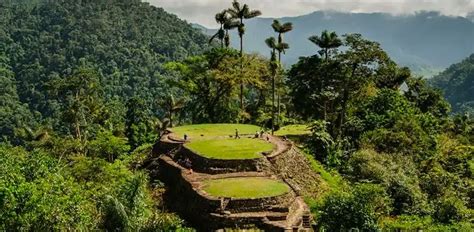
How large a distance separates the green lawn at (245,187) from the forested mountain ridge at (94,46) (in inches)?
2313

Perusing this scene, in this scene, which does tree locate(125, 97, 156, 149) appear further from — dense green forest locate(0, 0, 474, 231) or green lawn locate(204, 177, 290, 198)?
green lawn locate(204, 177, 290, 198)

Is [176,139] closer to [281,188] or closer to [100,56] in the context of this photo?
[281,188]

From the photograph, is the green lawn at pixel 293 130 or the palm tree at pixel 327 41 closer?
the green lawn at pixel 293 130

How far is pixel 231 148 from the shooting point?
98.1 ft

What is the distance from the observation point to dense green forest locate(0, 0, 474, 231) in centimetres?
2081

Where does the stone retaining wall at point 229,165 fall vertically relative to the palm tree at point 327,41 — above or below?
below

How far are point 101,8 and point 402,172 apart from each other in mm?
104134

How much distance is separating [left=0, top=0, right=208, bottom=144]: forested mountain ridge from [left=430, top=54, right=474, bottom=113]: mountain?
61.0 meters

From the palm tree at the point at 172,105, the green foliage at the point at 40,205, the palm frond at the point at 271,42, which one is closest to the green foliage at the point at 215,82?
the palm tree at the point at 172,105

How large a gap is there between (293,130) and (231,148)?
1405 cm

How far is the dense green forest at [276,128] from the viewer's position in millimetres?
20812

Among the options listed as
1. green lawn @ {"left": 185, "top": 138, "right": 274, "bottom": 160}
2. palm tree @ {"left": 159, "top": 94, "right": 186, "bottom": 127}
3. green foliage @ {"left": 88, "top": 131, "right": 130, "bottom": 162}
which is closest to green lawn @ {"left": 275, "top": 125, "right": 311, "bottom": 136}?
green lawn @ {"left": 185, "top": 138, "right": 274, "bottom": 160}

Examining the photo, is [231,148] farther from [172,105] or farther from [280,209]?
[172,105]

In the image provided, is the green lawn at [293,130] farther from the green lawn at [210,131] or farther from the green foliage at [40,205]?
the green foliage at [40,205]
